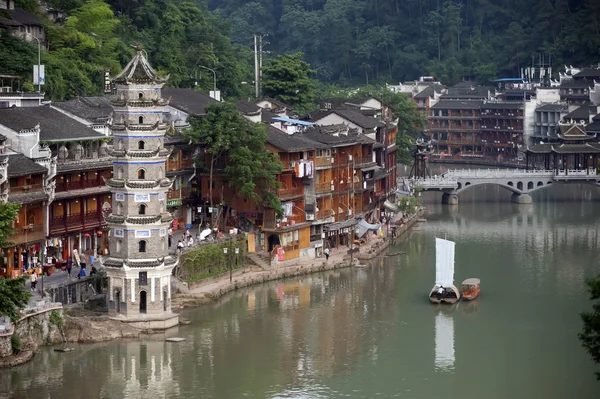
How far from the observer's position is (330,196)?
80688mm

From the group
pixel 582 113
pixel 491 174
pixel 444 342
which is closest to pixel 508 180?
pixel 491 174

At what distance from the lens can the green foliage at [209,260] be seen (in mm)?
68438

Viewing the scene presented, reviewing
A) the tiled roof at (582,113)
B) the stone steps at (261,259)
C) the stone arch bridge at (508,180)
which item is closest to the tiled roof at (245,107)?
the stone steps at (261,259)

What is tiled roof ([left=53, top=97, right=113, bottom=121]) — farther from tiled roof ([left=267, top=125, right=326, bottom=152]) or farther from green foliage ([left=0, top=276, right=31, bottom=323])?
green foliage ([left=0, top=276, right=31, bottom=323])

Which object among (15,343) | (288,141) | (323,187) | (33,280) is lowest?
(15,343)

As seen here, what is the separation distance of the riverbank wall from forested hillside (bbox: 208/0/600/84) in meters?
80.6

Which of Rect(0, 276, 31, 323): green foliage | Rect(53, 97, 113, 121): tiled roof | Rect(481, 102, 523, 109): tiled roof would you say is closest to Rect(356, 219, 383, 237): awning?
Rect(53, 97, 113, 121): tiled roof

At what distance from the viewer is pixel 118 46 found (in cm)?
9581

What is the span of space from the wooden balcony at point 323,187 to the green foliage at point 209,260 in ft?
23.3

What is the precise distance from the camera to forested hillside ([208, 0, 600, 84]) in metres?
160

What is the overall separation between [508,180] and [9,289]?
201ft

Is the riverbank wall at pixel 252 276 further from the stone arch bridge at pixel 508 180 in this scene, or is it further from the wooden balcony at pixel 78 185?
the stone arch bridge at pixel 508 180

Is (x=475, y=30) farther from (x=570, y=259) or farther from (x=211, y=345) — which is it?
(x=211, y=345)

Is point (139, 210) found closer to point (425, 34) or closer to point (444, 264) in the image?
point (444, 264)
